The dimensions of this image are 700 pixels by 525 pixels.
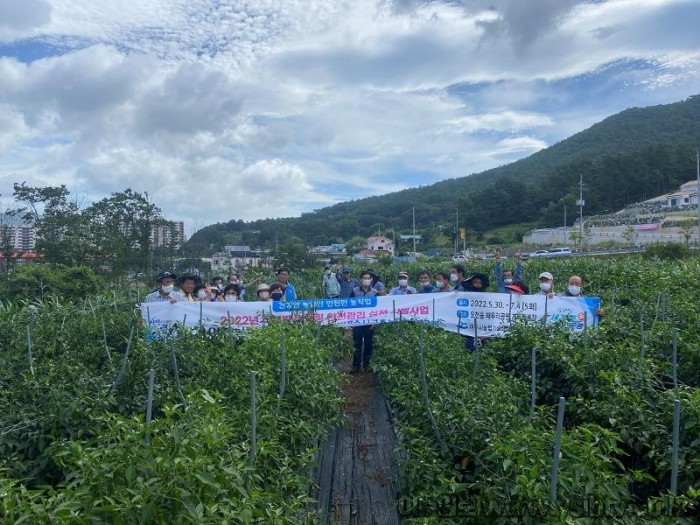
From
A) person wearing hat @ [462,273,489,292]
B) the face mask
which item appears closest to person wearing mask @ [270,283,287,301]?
person wearing hat @ [462,273,489,292]

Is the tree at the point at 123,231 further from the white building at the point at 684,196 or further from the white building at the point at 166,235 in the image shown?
the white building at the point at 684,196

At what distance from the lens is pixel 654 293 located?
27.0ft

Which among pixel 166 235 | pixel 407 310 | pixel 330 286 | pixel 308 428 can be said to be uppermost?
pixel 166 235

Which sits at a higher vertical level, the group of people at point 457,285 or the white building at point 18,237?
the white building at point 18,237

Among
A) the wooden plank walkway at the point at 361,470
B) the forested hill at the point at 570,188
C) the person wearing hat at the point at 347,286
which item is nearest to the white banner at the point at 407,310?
the person wearing hat at the point at 347,286

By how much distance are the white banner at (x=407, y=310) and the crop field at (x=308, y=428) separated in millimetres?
1227

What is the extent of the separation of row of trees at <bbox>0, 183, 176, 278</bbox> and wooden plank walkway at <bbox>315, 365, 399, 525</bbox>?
610 inches

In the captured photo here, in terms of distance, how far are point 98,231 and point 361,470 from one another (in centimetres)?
1837

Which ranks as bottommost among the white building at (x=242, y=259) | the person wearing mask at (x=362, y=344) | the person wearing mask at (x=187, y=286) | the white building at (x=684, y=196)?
the person wearing mask at (x=362, y=344)

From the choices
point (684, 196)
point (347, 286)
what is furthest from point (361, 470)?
point (684, 196)

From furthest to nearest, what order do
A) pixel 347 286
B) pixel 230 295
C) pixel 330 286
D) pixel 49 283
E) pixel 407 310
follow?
pixel 49 283 → pixel 330 286 → pixel 347 286 → pixel 230 295 → pixel 407 310

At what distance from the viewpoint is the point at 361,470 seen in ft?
14.4

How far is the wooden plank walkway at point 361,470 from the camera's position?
369 centimetres

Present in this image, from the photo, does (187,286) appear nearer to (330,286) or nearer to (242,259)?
(330,286)
